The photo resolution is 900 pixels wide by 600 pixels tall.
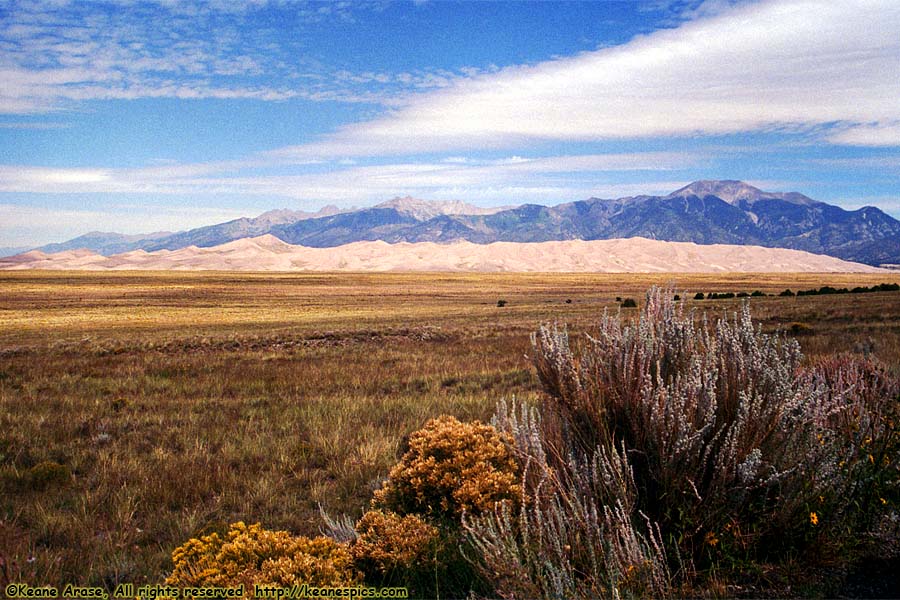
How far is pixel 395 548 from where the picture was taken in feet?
12.0

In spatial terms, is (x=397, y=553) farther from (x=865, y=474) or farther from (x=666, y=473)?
(x=865, y=474)

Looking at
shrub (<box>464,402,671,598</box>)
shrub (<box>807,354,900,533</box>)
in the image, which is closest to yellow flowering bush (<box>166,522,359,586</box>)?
shrub (<box>464,402,671,598</box>)

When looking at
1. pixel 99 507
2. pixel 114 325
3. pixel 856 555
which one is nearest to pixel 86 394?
pixel 99 507

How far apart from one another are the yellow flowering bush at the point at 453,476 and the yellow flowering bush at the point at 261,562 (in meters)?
1.09

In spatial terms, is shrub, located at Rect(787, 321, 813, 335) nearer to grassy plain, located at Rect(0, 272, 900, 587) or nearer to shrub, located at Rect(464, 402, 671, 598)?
grassy plain, located at Rect(0, 272, 900, 587)

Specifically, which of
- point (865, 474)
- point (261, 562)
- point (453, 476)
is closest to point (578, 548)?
point (453, 476)

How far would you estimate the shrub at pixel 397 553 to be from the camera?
364 cm

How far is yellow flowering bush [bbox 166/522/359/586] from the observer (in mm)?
3004

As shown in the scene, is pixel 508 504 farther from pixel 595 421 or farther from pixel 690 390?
pixel 690 390

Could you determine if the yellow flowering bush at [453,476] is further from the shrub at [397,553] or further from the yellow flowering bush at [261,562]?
the yellow flowering bush at [261,562]

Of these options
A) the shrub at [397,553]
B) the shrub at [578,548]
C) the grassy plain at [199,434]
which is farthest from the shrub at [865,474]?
the shrub at [397,553]

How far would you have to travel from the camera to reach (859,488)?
154 inches

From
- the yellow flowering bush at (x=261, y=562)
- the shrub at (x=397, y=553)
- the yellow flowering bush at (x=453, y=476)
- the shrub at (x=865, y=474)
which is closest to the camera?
the yellow flowering bush at (x=261, y=562)

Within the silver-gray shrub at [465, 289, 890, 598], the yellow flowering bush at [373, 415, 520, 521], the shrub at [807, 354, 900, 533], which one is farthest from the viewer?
the yellow flowering bush at [373, 415, 520, 521]
